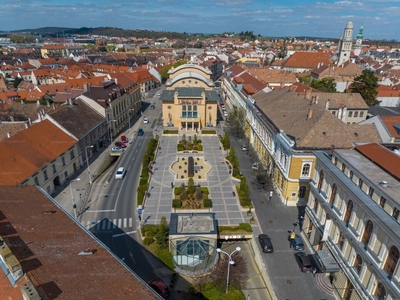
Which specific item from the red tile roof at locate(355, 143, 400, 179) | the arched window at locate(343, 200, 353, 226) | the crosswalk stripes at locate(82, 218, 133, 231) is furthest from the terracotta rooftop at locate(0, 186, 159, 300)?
the red tile roof at locate(355, 143, 400, 179)

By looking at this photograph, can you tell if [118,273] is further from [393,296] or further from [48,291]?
[393,296]

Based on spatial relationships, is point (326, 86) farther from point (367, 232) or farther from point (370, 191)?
point (367, 232)

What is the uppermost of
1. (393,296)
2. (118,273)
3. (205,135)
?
(118,273)

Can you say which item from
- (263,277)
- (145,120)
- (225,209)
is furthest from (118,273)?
(145,120)

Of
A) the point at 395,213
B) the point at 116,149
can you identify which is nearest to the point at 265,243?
the point at 395,213

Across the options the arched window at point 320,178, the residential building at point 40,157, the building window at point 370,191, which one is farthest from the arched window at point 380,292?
Answer: the residential building at point 40,157

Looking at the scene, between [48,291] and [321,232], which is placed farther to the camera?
[321,232]

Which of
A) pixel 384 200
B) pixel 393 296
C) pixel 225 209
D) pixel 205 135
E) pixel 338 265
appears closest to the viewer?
pixel 393 296

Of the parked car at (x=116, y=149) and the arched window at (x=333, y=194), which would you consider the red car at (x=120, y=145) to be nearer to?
the parked car at (x=116, y=149)
